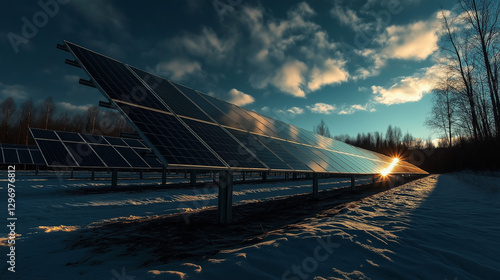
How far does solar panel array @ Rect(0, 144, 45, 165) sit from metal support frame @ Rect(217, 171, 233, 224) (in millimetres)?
31163

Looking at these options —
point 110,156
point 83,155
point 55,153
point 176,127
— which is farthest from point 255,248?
point 55,153

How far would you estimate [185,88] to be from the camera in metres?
13.3

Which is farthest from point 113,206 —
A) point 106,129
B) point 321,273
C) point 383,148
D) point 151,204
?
point 383,148

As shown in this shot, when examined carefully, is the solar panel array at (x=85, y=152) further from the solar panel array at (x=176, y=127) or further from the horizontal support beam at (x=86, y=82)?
the horizontal support beam at (x=86, y=82)

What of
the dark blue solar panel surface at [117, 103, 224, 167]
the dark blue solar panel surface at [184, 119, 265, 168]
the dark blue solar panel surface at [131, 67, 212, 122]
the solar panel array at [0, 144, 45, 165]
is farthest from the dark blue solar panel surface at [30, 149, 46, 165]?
the dark blue solar panel surface at [117, 103, 224, 167]

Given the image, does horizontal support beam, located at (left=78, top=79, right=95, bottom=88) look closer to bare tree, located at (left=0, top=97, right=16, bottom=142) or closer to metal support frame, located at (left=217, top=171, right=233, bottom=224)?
metal support frame, located at (left=217, top=171, right=233, bottom=224)

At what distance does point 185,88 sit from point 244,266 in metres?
11.7

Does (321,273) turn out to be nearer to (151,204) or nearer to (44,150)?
(151,204)

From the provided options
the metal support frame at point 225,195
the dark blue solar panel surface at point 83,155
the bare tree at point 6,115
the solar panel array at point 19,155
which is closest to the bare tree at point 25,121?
the bare tree at point 6,115

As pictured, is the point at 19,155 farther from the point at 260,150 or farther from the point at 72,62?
the point at 260,150

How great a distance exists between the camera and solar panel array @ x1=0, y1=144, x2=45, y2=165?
87.6ft

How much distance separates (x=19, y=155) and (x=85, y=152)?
17982 mm

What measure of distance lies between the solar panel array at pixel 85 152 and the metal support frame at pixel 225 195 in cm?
1173

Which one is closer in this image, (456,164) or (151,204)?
(151,204)
